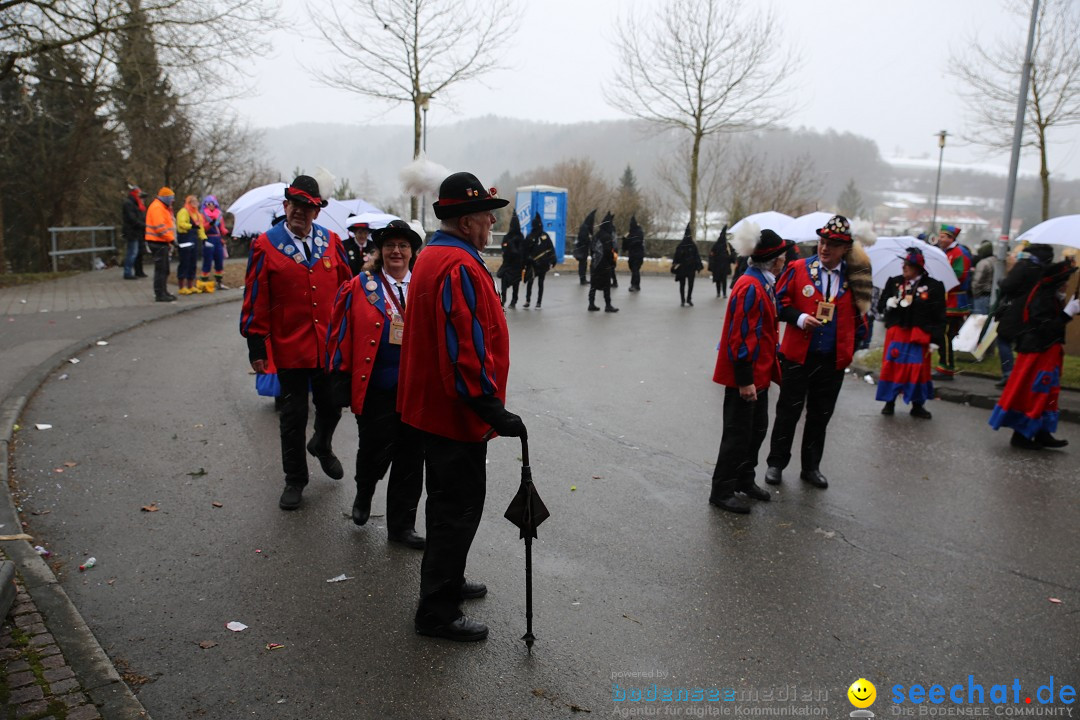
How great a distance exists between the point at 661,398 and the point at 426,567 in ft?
19.1

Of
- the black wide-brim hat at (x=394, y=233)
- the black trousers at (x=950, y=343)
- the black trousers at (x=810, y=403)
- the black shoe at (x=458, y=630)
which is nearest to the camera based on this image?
the black shoe at (x=458, y=630)

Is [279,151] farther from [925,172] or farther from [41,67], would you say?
[41,67]

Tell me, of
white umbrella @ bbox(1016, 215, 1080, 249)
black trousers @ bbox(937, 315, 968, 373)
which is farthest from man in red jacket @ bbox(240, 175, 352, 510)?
black trousers @ bbox(937, 315, 968, 373)

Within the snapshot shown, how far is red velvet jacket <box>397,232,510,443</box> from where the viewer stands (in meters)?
3.40

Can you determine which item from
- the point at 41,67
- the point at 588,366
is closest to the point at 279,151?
the point at 41,67

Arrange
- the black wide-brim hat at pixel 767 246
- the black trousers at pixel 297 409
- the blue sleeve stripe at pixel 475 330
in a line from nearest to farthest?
1. the blue sleeve stripe at pixel 475 330
2. the black trousers at pixel 297 409
3. the black wide-brim hat at pixel 767 246

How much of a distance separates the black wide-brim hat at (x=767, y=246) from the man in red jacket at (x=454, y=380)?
242 centimetres

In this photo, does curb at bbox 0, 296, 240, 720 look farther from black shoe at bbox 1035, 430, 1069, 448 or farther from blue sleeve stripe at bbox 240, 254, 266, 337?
black shoe at bbox 1035, 430, 1069, 448

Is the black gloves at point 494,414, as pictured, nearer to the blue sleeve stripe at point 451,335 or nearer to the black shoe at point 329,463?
the blue sleeve stripe at point 451,335

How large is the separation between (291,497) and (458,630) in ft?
6.89

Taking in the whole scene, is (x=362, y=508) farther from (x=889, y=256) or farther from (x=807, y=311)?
(x=889, y=256)

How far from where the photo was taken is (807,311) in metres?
6.12

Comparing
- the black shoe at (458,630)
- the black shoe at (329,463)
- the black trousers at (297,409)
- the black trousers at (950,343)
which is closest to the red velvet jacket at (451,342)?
the black shoe at (458,630)

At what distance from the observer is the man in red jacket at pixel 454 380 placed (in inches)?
134
